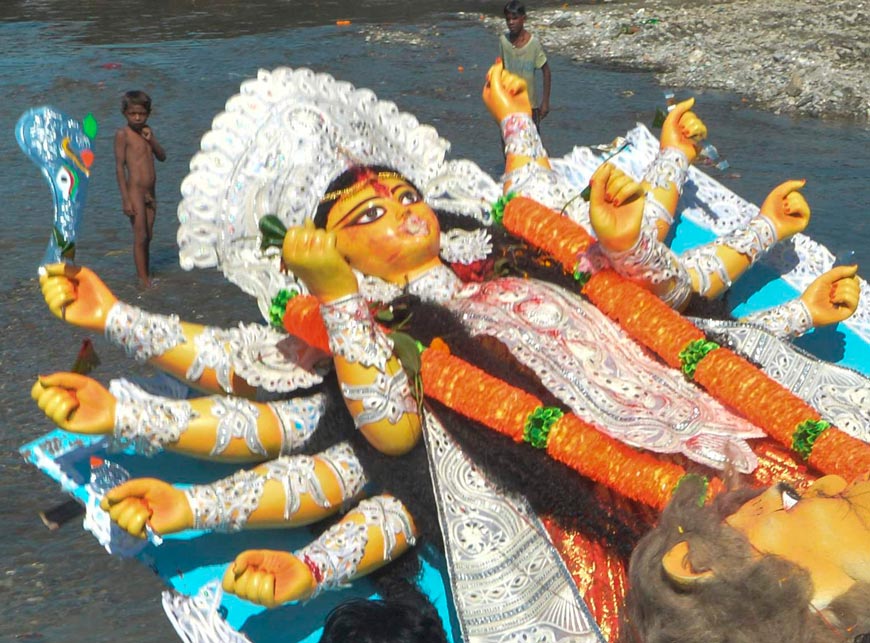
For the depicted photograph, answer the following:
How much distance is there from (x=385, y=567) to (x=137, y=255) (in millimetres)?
3367

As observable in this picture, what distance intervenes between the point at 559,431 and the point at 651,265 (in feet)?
2.86

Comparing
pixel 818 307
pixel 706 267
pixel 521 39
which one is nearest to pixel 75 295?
pixel 706 267

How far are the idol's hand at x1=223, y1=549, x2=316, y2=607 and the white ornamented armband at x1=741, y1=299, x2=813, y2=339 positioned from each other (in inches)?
77.9

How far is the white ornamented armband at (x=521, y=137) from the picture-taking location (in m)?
4.65

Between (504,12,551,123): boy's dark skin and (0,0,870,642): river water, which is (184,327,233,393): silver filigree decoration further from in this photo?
(504,12,551,123): boy's dark skin

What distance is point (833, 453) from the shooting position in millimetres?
3207

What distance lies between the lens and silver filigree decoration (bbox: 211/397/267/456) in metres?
3.73

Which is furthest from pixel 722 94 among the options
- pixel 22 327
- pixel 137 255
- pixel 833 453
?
pixel 833 453

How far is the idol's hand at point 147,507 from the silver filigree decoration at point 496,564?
0.79 metres

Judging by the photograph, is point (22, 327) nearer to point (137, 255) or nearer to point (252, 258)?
point (137, 255)

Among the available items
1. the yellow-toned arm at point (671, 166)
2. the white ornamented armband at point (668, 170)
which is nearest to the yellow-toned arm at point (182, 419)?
the yellow-toned arm at point (671, 166)

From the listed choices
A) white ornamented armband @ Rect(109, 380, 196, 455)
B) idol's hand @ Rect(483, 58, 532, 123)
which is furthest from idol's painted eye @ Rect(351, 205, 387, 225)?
idol's hand @ Rect(483, 58, 532, 123)

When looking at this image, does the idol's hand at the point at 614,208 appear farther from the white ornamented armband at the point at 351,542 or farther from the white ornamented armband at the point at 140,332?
the white ornamented armband at the point at 140,332

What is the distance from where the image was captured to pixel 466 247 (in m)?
4.18
